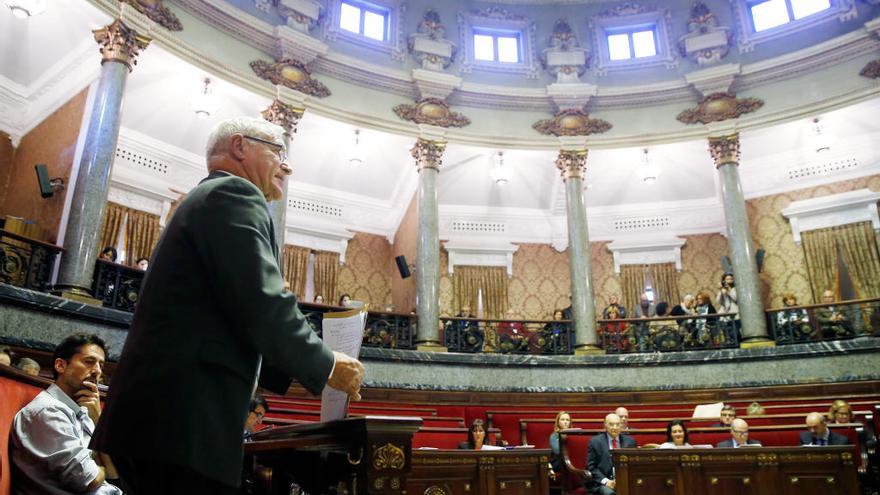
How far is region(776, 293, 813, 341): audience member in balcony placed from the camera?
1120 centimetres

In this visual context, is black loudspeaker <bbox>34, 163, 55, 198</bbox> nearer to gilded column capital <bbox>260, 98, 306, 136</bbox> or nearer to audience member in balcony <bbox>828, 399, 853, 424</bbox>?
gilded column capital <bbox>260, 98, 306, 136</bbox>

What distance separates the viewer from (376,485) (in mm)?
1913

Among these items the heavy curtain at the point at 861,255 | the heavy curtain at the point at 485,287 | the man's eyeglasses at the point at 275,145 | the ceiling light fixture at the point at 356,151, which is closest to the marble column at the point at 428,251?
the ceiling light fixture at the point at 356,151

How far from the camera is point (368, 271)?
16.0 metres

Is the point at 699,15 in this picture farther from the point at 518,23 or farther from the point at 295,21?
the point at 295,21

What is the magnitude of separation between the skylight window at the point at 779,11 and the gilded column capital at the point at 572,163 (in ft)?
14.3

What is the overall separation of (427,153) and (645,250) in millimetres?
6600

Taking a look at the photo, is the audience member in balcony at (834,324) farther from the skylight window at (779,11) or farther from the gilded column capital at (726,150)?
the skylight window at (779,11)

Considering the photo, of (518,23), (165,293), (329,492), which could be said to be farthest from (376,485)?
(518,23)

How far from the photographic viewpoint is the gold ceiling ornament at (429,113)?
13125 mm

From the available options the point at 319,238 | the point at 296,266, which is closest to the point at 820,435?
the point at 296,266

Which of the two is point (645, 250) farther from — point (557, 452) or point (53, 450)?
point (53, 450)

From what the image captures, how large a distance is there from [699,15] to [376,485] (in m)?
14.2

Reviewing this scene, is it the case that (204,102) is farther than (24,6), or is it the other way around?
(204,102)
